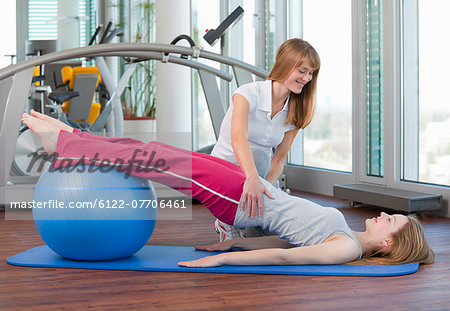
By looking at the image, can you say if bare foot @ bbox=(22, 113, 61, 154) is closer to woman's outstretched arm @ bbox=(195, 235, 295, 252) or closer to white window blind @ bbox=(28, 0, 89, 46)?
woman's outstretched arm @ bbox=(195, 235, 295, 252)

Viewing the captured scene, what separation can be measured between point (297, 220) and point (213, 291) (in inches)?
19.1

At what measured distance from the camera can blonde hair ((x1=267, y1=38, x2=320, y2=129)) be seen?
2.36 metres

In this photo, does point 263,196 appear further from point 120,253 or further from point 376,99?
point 376,99

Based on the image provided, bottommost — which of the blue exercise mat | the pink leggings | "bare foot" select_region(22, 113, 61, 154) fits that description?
the blue exercise mat

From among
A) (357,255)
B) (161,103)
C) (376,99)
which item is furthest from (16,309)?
(161,103)

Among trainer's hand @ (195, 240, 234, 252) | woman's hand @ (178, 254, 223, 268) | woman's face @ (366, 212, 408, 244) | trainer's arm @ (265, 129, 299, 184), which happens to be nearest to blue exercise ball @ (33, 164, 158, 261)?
woman's hand @ (178, 254, 223, 268)

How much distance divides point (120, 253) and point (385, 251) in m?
1.01

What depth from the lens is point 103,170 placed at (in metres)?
2.22

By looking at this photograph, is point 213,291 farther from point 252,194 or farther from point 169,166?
point 169,166

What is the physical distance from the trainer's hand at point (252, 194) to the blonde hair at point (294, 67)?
446 millimetres

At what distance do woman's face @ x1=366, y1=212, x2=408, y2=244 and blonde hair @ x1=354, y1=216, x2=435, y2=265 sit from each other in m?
0.02

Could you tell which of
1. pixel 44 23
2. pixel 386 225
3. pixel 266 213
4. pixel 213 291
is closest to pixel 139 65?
pixel 44 23

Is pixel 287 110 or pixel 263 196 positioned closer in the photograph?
pixel 263 196

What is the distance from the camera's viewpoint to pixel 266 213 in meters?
2.26
